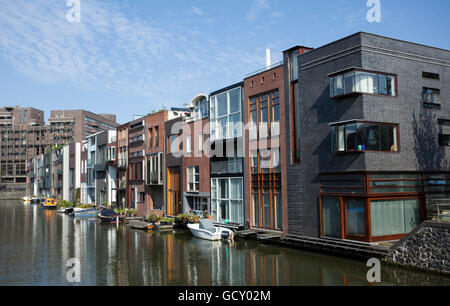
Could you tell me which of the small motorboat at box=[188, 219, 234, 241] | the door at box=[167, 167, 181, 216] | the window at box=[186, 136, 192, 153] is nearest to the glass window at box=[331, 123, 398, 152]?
the small motorboat at box=[188, 219, 234, 241]

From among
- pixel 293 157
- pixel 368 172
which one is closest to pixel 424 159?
pixel 368 172

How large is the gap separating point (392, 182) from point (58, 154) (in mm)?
81031

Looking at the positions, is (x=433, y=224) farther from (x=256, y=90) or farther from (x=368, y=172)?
(x=256, y=90)

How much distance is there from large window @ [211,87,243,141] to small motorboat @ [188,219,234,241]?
7678 millimetres

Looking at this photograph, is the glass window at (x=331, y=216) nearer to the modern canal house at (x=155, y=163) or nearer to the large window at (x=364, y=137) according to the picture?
the large window at (x=364, y=137)

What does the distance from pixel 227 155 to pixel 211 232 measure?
7.16 meters

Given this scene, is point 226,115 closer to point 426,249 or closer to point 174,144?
point 174,144

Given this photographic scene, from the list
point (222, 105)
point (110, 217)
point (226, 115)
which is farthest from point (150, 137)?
point (226, 115)

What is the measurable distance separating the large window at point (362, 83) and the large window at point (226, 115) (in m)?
10.7

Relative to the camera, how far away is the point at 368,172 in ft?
72.0

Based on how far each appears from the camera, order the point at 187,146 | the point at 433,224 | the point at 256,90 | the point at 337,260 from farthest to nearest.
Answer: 1. the point at 187,146
2. the point at 256,90
3. the point at 337,260
4. the point at 433,224

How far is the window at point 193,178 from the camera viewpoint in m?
39.4

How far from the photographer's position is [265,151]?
3033cm

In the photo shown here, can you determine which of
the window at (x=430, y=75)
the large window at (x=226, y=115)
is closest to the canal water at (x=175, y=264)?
the large window at (x=226, y=115)
